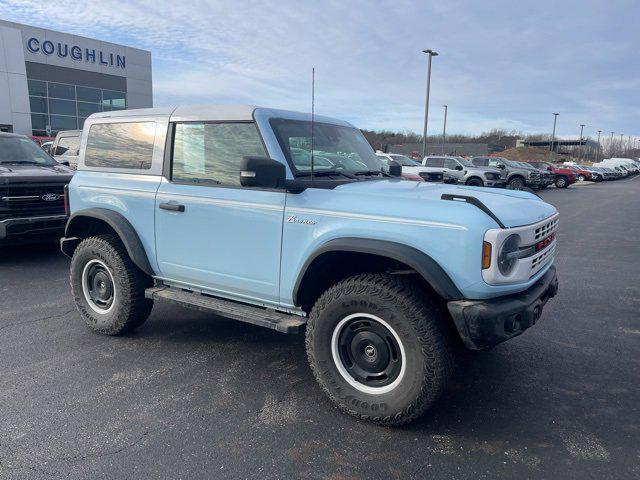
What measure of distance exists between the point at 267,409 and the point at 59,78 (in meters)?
36.7

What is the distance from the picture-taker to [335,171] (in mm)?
3936

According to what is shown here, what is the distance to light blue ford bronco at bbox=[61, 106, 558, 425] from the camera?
2.96m

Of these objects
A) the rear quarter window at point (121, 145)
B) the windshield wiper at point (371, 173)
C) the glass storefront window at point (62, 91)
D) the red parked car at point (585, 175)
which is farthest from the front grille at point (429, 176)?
the red parked car at point (585, 175)

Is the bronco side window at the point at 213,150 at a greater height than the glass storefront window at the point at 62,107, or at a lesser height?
lesser

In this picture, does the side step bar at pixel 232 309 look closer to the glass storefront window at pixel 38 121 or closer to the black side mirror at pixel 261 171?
the black side mirror at pixel 261 171

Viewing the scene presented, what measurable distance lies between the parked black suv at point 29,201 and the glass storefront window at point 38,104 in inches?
1132

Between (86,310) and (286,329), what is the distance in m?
2.35

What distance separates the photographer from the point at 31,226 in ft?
23.1

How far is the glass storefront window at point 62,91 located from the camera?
33344 millimetres

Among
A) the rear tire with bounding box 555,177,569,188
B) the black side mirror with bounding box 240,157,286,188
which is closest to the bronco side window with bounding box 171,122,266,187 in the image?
the black side mirror with bounding box 240,157,286,188

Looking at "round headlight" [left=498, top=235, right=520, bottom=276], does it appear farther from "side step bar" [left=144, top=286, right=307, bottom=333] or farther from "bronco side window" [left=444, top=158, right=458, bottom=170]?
"bronco side window" [left=444, top=158, right=458, bottom=170]

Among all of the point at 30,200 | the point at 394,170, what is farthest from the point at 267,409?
the point at 30,200

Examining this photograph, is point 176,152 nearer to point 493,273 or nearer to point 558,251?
point 493,273

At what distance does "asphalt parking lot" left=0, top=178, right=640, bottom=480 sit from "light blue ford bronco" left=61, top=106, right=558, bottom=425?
0.29 meters
